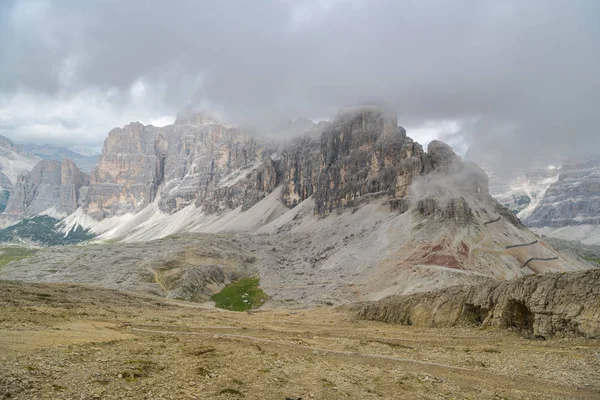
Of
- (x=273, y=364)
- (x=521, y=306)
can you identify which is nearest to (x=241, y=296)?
(x=521, y=306)

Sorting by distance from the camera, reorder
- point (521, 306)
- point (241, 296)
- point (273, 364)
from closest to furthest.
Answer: point (273, 364) < point (521, 306) < point (241, 296)

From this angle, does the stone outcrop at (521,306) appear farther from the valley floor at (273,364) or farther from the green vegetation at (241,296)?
the green vegetation at (241,296)

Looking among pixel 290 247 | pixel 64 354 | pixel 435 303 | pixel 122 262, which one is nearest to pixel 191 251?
pixel 122 262

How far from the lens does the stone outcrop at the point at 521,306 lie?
2620cm

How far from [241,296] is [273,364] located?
86809 millimetres

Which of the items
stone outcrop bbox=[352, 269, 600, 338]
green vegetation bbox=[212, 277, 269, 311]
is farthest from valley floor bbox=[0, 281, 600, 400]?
green vegetation bbox=[212, 277, 269, 311]

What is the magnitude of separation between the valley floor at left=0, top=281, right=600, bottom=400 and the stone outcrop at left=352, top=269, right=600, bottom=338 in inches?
59.1

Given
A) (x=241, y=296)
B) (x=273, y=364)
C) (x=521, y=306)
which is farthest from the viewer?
(x=241, y=296)

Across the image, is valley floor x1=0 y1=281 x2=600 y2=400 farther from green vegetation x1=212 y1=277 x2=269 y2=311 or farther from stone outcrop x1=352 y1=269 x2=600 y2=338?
green vegetation x1=212 y1=277 x2=269 y2=311

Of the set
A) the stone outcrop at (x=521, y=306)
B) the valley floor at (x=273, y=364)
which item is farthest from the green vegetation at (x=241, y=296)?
the valley floor at (x=273, y=364)

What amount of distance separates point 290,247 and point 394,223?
1913 inches

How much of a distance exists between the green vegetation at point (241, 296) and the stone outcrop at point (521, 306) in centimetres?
5872

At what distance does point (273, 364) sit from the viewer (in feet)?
71.4

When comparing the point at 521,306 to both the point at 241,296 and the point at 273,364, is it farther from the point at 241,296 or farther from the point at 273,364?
the point at 241,296
